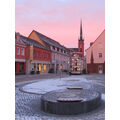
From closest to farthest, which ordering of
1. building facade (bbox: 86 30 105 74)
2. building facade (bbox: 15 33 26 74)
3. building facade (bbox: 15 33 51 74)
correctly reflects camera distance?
building facade (bbox: 15 33 26 74) → building facade (bbox: 15 33 51 74) → building facade (bbox: 86 30 105 74)

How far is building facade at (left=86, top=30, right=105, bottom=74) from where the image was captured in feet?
102

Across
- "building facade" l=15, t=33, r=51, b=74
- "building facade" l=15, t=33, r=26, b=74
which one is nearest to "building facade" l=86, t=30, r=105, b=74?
"building facade" l=15, t=33, r=51, b=74

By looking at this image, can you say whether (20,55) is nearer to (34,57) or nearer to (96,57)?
Result: (34,57)

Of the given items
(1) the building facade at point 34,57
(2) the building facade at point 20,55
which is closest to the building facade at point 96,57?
(1) the building facade at point 34,57

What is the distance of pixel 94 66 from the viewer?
3250 centimetres

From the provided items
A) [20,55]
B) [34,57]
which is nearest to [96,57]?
[34,57]

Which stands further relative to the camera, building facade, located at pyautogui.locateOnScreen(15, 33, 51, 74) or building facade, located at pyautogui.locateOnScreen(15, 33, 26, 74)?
building facade, located at pyautogui.locateOnScreen(15, 33, 51, 74)

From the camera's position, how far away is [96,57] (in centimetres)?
3219

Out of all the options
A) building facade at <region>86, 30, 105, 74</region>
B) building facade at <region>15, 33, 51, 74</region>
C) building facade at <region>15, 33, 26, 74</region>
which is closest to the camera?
building facade at <region>15, 33, 26, 74</region>

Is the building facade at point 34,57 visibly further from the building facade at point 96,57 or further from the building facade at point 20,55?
the building facade at point 96,57

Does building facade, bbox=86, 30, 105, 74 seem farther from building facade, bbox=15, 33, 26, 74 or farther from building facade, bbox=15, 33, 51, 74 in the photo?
building facade, bbox=15, 33, 26, 74
